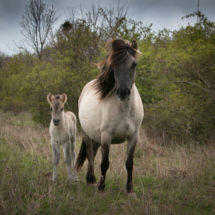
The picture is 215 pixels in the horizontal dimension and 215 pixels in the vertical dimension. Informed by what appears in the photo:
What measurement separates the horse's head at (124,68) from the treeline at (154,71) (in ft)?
10.7

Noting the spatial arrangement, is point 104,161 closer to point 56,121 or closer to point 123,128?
point 123,128

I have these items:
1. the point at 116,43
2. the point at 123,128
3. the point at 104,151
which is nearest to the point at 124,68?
the point at 116,43

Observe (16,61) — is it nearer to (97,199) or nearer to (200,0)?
(200,0)

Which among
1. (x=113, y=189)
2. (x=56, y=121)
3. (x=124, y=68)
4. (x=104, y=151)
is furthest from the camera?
(x=56, y=121)

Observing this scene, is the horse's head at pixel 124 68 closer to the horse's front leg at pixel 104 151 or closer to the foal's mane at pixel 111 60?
the foal's mane at pixel 111 60

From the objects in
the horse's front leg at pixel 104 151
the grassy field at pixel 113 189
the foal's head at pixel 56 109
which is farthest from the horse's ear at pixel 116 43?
the grassy field at pixel 113 189

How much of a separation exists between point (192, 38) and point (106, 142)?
20.8 feet

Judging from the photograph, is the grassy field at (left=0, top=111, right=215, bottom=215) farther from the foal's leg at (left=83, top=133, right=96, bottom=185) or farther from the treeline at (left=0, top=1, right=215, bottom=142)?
the treeline at (left=0, top=1, right=215, bottom=142)

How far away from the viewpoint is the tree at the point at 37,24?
1764cm

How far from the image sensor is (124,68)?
348cm

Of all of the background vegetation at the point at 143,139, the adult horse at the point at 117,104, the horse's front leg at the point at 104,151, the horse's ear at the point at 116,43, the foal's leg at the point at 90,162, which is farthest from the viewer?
the foal's leg at the point at 90,162

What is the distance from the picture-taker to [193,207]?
345 cm

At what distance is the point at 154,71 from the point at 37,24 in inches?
519

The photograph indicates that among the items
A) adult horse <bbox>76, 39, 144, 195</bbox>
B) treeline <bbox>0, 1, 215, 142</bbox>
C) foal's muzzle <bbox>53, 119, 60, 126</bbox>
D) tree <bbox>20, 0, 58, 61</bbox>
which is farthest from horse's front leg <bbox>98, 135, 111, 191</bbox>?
tree <bbox>20, 0, 58, 61</bbox>
